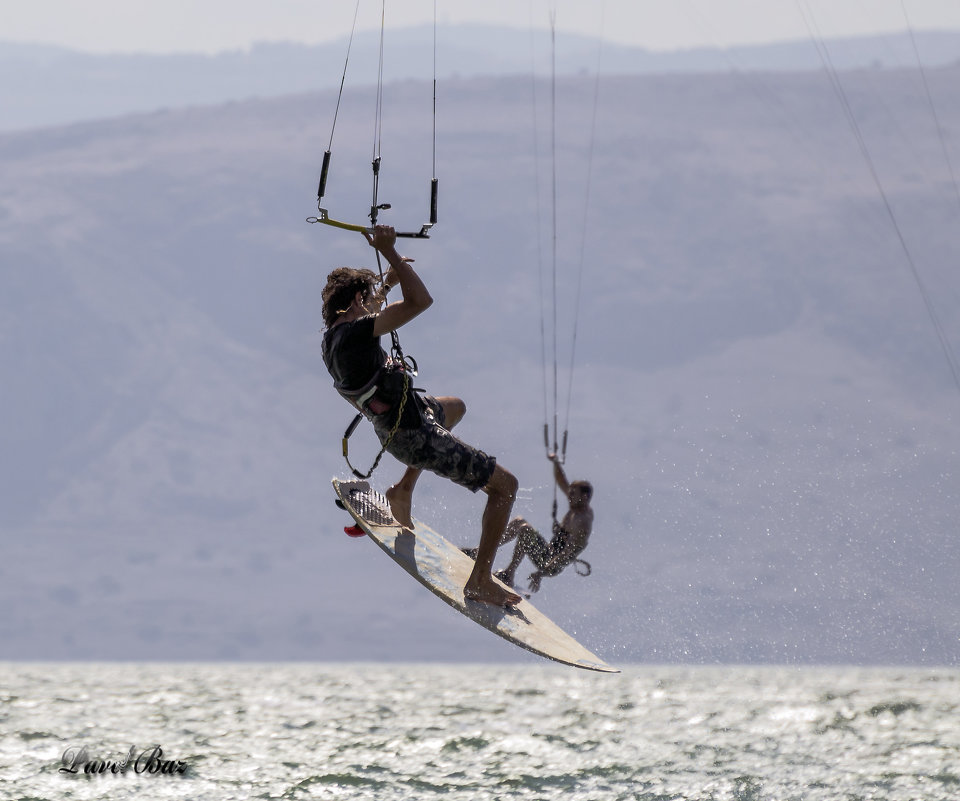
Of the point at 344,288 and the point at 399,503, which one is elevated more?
the point at 344,288

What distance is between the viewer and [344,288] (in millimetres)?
10055

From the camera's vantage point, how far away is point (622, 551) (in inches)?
3794

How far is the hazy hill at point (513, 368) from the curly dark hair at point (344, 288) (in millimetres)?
59155

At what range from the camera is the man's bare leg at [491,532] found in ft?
34.4

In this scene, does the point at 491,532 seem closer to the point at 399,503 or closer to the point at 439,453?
the point at 439,453

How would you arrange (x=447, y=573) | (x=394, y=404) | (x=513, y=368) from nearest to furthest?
(x=394, y=404) → (x=447, y=573) → (x=513, y=368)

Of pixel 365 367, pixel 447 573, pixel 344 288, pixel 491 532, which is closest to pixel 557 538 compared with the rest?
pixel 447 573

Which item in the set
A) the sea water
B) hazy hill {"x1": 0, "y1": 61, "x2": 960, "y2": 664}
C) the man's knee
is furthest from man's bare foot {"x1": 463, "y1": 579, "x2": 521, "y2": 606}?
hazy hill {"x1": 0, "y1": 61, "x2": 960, "y2": 664}

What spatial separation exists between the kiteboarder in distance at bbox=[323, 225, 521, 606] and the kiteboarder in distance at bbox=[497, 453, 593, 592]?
5.20 ft

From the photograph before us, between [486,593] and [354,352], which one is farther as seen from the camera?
[486,593]

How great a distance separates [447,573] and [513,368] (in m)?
104

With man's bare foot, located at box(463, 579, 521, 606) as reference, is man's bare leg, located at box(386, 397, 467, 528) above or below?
above

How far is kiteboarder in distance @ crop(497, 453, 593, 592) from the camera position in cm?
1235

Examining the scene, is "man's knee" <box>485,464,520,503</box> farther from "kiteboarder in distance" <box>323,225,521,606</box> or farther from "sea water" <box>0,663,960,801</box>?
"sea water" <box>0,663,960,801</box>
